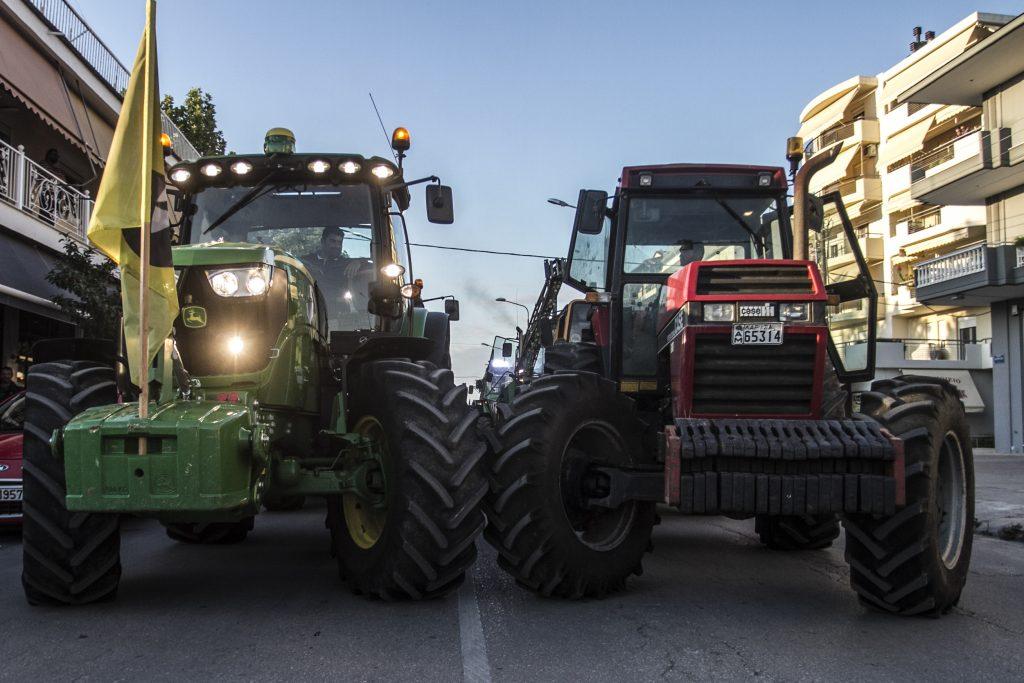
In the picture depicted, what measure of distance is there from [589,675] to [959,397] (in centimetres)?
313

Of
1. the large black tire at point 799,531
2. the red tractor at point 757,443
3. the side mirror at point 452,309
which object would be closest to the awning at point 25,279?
the side mirror at point 452,309

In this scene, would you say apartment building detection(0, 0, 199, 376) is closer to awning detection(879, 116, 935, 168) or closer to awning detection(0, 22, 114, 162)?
awning detection(0, 22, 114, 162)

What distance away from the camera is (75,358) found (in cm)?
621

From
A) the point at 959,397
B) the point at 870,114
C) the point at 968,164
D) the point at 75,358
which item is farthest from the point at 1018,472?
the point at 870,114

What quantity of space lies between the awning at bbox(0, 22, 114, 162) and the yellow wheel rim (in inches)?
487

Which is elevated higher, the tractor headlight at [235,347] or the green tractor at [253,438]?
the tractor headlight at [235,347]

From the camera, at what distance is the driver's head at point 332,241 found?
7734 mm

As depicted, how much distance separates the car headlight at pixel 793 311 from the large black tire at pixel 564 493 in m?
1.13

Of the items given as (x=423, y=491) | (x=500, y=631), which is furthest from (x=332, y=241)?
(x=500, y=631)

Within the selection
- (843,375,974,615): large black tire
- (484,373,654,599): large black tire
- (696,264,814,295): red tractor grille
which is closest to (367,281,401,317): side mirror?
(484,373,654,599): large black tire

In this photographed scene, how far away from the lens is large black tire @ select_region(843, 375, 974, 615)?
518 cm

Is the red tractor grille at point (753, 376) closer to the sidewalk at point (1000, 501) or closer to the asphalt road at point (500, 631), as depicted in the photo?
the asphalt road at point (500, 631)

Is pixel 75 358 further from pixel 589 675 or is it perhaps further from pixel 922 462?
pixel 922 462

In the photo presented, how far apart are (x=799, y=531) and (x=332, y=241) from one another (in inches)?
176
